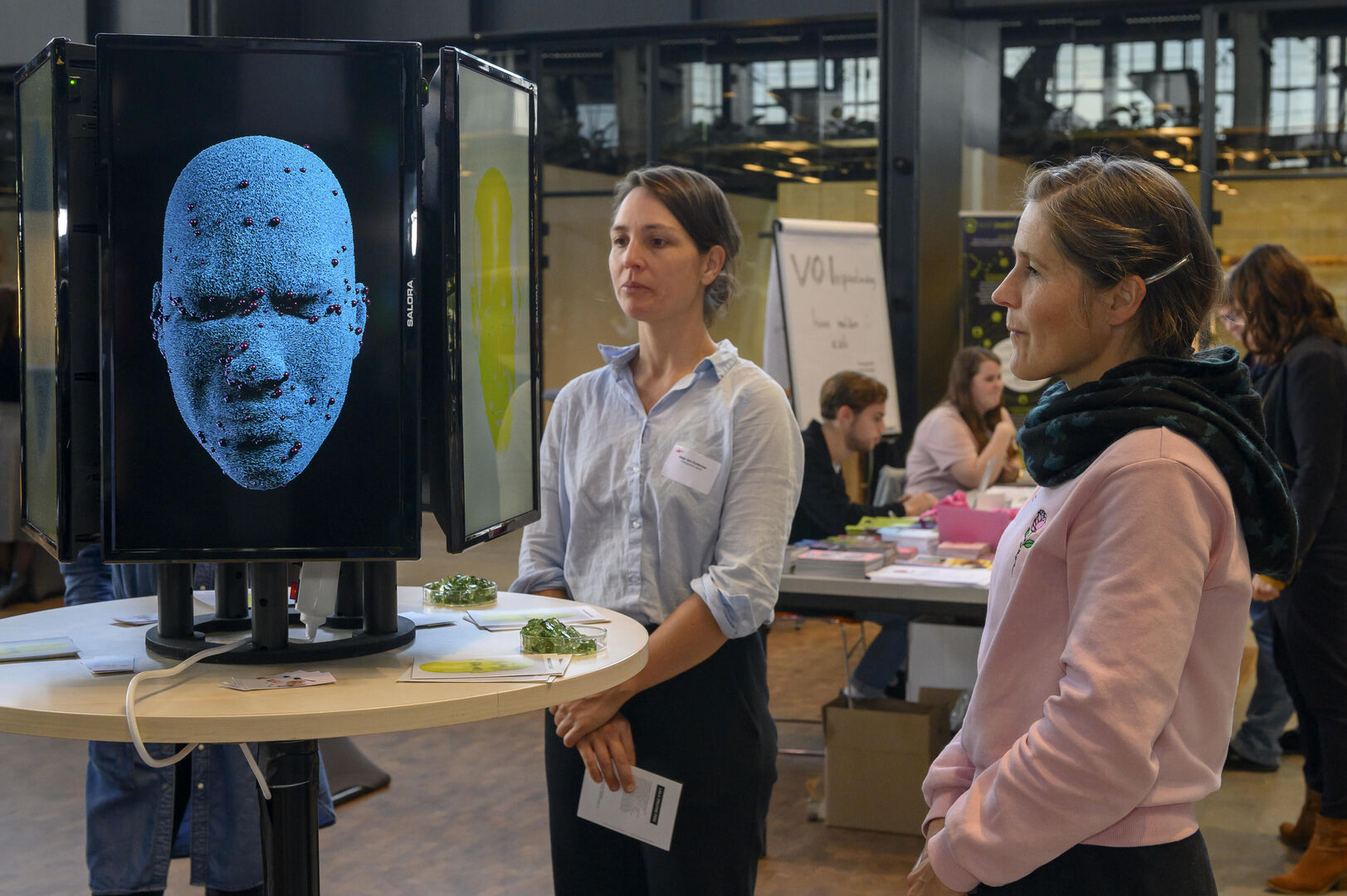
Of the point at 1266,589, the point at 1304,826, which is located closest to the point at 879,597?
the point at 1266,589

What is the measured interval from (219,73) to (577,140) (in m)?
6.53

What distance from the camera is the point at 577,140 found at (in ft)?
25.2

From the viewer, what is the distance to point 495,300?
1.55 meters

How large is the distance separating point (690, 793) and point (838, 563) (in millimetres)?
1925

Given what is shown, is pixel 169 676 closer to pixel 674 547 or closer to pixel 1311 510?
pixel 674 547

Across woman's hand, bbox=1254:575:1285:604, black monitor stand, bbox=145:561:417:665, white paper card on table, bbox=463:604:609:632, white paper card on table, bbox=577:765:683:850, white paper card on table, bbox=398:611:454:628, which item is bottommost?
woman's hand, bbox=1254:575:1285:604

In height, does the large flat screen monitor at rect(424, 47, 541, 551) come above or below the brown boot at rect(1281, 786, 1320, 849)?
above

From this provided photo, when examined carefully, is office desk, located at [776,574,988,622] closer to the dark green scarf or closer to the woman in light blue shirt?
the woman in light blue shirt

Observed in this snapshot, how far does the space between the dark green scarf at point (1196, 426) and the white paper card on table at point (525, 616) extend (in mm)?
652

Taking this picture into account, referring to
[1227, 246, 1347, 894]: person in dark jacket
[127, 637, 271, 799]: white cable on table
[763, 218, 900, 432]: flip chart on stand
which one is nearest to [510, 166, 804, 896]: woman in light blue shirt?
[127, 637, 271, 799]: white cable on table

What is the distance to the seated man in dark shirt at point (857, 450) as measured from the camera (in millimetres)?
4578

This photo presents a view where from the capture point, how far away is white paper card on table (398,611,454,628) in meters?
1.60

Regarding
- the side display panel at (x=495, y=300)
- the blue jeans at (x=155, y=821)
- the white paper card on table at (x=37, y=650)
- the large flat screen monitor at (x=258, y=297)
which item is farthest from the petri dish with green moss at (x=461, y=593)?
the blue jeans at (x=155, y=821)

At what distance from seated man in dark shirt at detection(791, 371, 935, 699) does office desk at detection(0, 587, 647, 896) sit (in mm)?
3112
